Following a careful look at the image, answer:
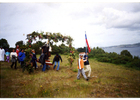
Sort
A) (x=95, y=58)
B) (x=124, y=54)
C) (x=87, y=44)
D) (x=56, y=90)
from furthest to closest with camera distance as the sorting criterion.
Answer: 1. (x=95, y=58)
2. (x=124, y=54)
3. (x=87, y=44)
4. (x=56, y=90)

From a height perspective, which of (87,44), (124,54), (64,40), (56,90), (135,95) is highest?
(64,40)

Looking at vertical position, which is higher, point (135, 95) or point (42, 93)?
point (42, 93)

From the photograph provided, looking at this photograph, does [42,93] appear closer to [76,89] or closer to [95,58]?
[76,89]

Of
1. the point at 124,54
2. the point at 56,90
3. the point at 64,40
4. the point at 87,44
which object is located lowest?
the point at 56,90

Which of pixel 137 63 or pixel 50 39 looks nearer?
pixel 50 39

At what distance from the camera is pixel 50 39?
27.5ft

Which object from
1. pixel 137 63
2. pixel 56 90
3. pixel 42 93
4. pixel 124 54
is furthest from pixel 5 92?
pixel 124 54

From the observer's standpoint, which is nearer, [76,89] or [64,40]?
[76,89]

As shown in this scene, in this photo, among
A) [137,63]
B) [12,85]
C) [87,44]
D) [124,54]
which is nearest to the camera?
[12,85]

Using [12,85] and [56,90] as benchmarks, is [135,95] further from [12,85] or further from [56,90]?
[12,85]

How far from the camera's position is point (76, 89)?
17.1ft

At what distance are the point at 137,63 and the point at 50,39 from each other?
10.9 m

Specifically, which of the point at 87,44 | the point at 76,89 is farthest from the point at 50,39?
the point at 76,89

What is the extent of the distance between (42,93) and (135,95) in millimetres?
5073
